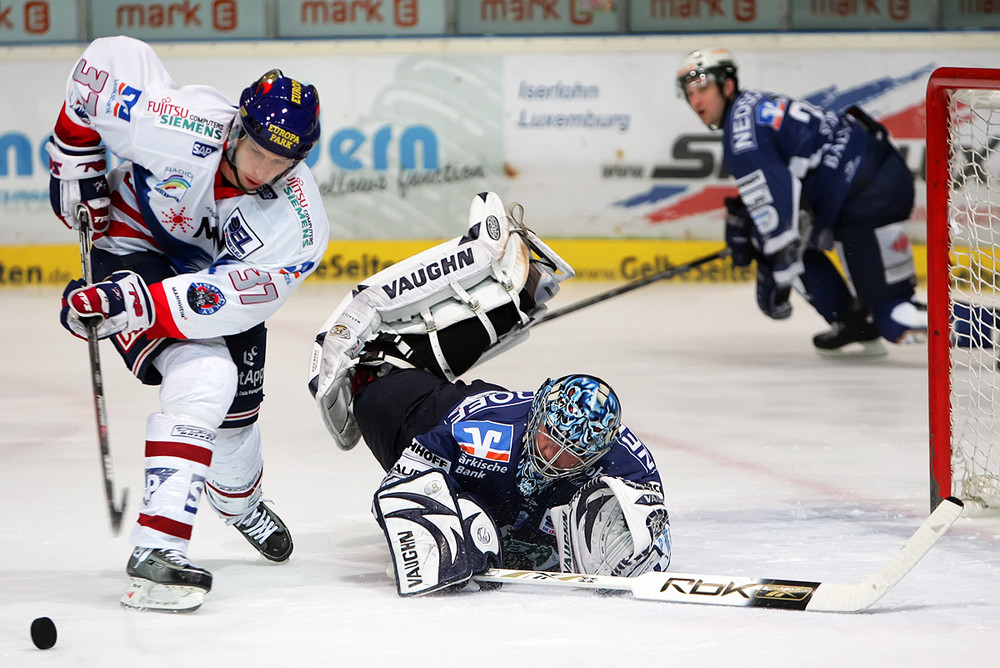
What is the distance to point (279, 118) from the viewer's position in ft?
8.08

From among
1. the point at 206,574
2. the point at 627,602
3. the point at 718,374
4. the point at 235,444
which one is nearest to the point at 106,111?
the point at 235,444

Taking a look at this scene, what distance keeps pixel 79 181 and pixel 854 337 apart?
Answer: 3849mm

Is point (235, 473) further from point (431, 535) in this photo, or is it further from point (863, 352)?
point (863, 352)

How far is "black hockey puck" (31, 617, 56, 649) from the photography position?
7.05ft

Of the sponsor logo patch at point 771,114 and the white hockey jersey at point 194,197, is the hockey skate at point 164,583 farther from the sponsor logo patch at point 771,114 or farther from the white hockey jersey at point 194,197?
the sponsor logo patch at point 771,114

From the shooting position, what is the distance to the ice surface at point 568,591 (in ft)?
7.23

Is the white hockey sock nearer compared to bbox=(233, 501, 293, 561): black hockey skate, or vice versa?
the white hockey sock

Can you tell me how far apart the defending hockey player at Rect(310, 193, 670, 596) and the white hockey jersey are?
41 cm

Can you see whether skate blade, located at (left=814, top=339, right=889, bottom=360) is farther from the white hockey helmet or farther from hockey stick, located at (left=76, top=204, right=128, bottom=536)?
hockey stick, located at (left=76, top=204, right=128, bottom=536)

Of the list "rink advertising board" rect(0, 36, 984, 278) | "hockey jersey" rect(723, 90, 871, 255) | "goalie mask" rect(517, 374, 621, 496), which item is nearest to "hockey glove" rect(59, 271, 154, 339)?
"goalie mask" rect(517, 374, 621, 496)

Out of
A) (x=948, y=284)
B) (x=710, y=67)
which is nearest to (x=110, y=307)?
(x=948, y=284)

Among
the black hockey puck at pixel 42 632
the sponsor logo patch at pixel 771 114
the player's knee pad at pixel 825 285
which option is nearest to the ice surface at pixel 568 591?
the black hockey puck at pixel 42 632

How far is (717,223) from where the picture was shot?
757cm

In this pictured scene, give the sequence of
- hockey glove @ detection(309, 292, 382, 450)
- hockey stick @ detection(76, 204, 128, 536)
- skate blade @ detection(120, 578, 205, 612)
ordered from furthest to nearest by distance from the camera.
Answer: hockey glove @ detection(309, 292, 382, 450)
hockey stick @ detection(76, 204, 128, 536)
skate blade @ detection(120, 578, 205, 612)
